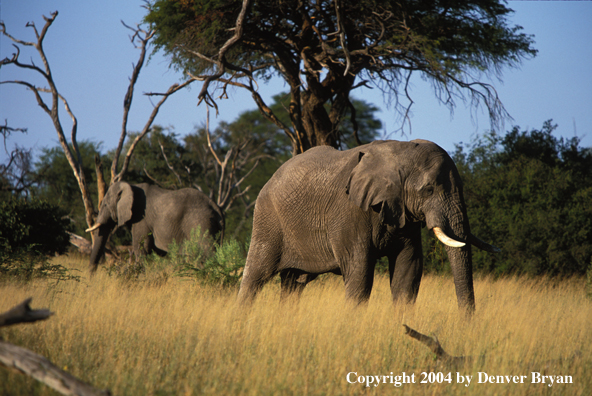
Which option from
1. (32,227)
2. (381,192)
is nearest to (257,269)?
(381,192)

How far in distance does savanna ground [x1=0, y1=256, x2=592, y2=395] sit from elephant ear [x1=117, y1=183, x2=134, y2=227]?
524 cm

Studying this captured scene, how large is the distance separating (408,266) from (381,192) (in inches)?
41.9

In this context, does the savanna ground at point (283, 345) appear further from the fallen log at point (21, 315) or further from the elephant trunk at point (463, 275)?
the fallen log at point (21, 315)

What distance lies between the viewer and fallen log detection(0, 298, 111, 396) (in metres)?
2.92

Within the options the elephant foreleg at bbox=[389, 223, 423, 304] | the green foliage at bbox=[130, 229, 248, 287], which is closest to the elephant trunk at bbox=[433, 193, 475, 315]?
the elephant foreleg at bbox=[389, 223, 423, 304]

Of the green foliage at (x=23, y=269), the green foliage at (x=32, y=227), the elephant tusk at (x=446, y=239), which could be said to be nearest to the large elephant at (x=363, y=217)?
the elephant tusk at (x=446, y=239)

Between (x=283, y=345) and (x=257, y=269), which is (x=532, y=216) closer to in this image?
(x=257, y=269)

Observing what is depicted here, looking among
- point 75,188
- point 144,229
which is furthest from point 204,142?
Result: point 144,229

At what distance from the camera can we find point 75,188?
88.8 feet

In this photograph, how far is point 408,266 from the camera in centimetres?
638

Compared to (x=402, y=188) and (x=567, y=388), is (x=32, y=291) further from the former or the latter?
(x=567, y=388)

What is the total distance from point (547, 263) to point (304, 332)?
9434 millimetres

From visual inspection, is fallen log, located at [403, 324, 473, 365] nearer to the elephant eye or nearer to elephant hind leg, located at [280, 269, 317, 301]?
the elephant eye

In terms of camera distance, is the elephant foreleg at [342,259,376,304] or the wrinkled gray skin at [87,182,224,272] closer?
the elephant foreleg at [342,259,376,304]
